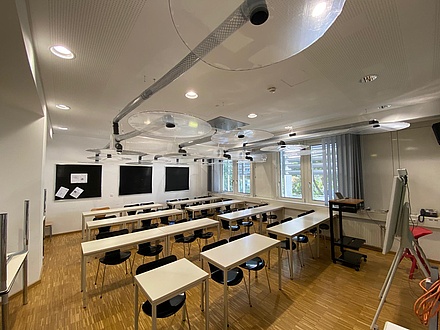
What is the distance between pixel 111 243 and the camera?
290 centimetres

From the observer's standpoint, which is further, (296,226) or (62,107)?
(296,226)

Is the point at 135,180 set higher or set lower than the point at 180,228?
higher

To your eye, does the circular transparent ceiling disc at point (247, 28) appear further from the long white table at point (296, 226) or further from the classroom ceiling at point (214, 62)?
the long white table at point (296, 226)

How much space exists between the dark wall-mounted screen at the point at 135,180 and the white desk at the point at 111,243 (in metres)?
4.32

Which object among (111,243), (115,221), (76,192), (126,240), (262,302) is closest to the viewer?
(262,302)

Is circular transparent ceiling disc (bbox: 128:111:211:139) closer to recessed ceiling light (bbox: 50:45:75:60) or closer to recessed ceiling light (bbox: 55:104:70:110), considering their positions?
recessed ceiling light (bbox: 50:45:75:60)

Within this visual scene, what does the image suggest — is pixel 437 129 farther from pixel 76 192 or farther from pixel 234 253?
pixel 76 192

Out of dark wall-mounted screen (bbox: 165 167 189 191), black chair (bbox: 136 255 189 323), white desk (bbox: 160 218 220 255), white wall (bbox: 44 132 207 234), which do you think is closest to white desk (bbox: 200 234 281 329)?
black chair (bbox: 136 255 189 323)

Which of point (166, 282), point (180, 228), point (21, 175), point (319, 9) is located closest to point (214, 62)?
point (319, 9)

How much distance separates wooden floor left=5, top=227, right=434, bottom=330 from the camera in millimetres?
2266

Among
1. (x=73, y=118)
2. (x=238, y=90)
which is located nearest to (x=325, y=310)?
(x=238, y=90)

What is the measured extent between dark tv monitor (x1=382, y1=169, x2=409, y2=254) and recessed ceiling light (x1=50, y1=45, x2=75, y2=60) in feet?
12.1

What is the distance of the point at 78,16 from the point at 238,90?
6.60ft

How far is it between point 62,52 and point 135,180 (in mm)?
6090
